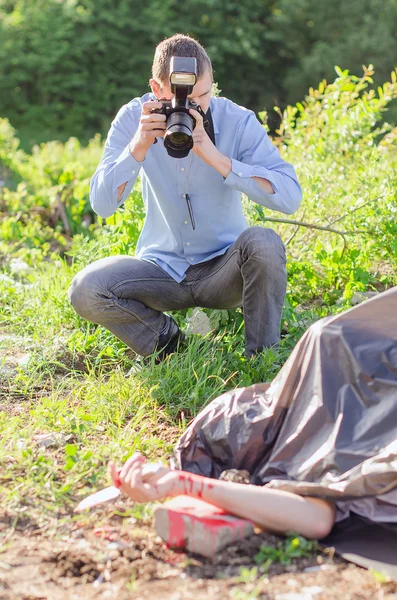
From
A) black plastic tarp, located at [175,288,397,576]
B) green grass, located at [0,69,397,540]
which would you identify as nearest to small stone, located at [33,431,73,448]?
green grass, located at [0,69,397,540]

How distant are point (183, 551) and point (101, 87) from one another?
16423mm

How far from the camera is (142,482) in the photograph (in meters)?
2.11

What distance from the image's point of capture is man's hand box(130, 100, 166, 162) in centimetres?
287

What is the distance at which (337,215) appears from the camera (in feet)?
13.4

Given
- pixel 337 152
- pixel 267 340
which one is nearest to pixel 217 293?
pixel 267 340

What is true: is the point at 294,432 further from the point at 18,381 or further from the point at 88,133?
the point at 88,133

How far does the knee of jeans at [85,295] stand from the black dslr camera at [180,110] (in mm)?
650

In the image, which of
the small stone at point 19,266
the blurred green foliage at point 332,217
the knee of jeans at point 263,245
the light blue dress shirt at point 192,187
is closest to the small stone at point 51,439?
the light blue dress shirt at point 192,187

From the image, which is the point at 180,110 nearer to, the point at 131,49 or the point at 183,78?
the point at 183,78

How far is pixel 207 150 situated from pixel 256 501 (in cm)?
138

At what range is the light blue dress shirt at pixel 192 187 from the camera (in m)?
3.13

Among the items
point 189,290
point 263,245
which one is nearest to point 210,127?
point 263,245

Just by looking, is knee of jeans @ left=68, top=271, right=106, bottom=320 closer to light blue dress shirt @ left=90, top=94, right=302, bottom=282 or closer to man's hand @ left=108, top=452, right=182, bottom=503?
light blue dress shirt @ left=90, top=94, right=302, bottom=282

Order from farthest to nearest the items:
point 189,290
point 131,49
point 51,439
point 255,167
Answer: point 131,49 → point 189,290 → point 255,167 → point 51,439
